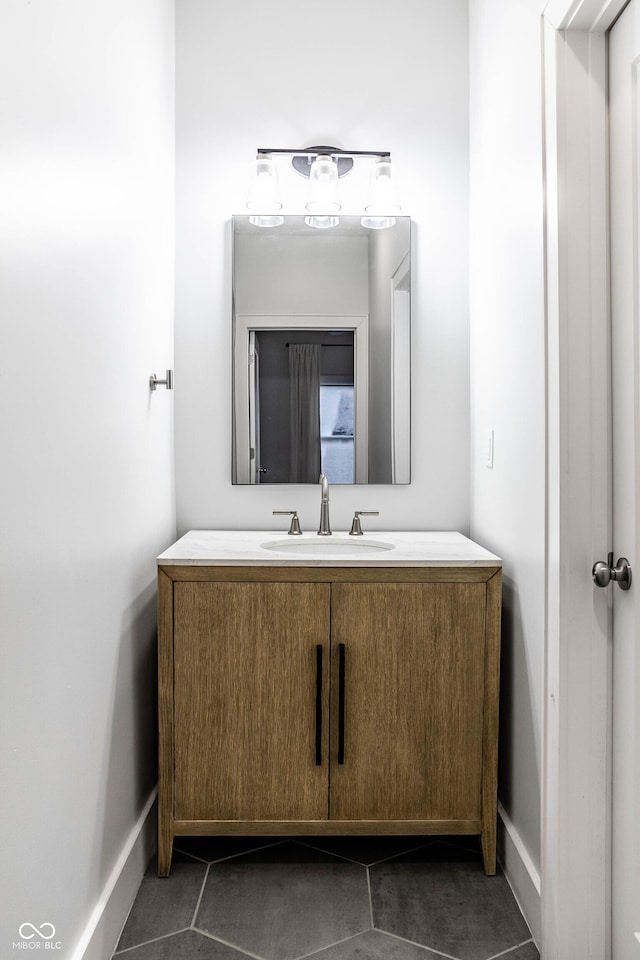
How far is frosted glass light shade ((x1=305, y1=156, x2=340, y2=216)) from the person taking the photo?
2150mm

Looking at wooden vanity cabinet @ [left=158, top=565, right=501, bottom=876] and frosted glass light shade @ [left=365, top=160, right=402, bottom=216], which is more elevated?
frosted glass light shade @ [left=365, top=160, right=402, bottom=216]

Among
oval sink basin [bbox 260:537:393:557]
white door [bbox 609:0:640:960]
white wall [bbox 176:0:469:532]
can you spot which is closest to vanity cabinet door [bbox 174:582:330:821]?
oval sink basin [bbox 260:537:393:557]

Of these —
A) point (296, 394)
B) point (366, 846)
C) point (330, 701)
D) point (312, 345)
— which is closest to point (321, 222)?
point (312, 345)

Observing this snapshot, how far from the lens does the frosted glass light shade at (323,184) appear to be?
215 centimetres

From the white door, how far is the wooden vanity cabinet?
39 cm

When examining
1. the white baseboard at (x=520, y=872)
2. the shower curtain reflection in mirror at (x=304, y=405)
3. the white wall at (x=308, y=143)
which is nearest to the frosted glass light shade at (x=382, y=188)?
the white wall at (x=308, y=143)

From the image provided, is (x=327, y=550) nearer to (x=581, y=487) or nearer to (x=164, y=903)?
(x=581, y=487)

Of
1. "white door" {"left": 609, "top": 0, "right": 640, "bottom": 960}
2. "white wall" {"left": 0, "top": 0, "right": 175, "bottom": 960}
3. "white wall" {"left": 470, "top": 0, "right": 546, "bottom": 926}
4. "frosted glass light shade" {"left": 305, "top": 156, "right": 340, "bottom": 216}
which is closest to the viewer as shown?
"white wall" {"left": 0, "top": 0, "right": 175, "bottom": 960}

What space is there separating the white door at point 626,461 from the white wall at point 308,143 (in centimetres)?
92

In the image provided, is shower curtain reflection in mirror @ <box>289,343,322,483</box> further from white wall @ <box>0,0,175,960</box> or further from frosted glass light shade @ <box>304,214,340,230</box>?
white wall @ <box>0,0,175,960</box>

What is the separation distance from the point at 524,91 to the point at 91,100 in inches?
38.8

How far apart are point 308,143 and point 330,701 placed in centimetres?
175

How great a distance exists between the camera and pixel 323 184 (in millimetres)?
2164

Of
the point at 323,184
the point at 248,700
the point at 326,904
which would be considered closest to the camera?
the point at 326,904
